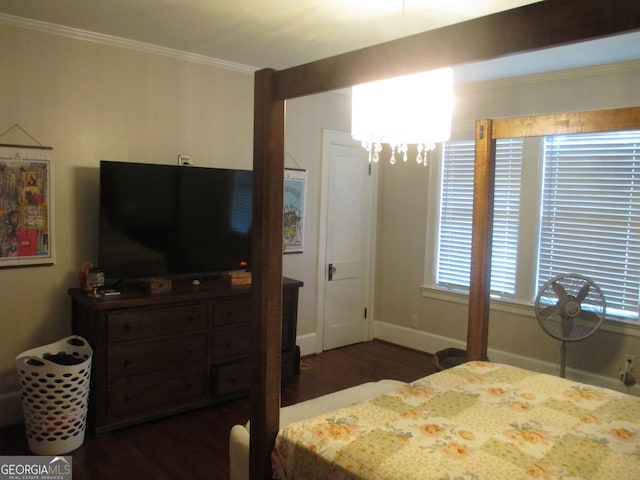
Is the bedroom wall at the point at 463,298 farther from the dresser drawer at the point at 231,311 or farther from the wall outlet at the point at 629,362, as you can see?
the dresser drawer at the point at 231,311

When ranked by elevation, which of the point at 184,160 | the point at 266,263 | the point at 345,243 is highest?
the point at 184,160

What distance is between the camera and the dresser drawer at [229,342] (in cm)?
353

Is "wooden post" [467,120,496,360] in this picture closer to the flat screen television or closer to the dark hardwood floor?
the dark hardwood floor

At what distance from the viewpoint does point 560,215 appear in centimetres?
402

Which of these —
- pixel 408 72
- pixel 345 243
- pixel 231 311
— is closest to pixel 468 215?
pixel 345 243

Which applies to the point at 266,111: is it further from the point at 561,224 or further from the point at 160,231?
the point at 561,224


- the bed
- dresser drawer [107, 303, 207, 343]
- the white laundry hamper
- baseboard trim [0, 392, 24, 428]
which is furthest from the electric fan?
baseboard trim [0, 392, 24, 428]

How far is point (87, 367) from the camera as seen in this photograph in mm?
2920

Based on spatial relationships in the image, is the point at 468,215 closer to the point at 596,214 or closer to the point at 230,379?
the point at 596,214

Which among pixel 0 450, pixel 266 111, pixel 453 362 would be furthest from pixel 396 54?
pixel 453 362

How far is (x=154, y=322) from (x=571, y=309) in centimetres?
283

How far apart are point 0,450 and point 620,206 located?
14.3ft

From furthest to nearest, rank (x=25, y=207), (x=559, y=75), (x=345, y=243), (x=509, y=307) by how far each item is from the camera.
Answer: (x=345, y=243) → (x=509, y=307) → (x=559, y=75) → (x=25, y=207)

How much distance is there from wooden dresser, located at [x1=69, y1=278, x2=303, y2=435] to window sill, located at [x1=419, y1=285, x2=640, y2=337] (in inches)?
80.0
